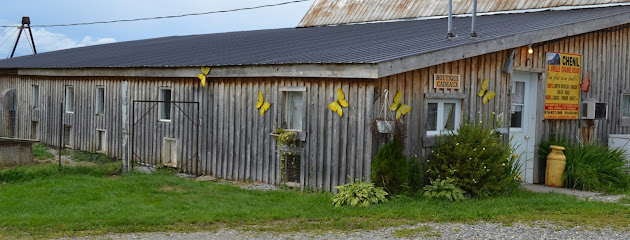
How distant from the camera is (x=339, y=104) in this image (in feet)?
36.7

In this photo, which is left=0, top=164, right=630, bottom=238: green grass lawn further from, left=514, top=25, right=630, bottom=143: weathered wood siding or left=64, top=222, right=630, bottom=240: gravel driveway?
left=514, top=25, right=630, bottom=143: weathered wood siding

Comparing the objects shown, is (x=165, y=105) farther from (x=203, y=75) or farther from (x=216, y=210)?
(x=216, y=210)

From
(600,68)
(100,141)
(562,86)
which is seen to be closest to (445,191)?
(562,86)

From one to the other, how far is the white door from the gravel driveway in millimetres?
4710

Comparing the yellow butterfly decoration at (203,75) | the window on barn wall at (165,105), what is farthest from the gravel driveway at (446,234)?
the window on barn wall at (165,105)

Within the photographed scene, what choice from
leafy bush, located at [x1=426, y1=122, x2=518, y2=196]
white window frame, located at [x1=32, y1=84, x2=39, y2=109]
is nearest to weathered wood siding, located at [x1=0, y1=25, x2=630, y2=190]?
leafy bush, located at [x1=426, y1=122, x2=518, y2=196]

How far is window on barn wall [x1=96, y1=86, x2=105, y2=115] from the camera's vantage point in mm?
18078

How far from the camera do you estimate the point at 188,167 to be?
1450 cm

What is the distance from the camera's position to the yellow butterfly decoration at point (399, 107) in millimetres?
10781

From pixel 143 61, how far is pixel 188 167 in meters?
3.74

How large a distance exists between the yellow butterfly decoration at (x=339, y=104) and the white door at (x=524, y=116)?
3.98 m

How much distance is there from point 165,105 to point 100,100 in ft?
11.6

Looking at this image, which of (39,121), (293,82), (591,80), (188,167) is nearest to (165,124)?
(188,167)

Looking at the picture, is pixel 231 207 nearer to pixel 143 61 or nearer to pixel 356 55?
pixel 356 55
